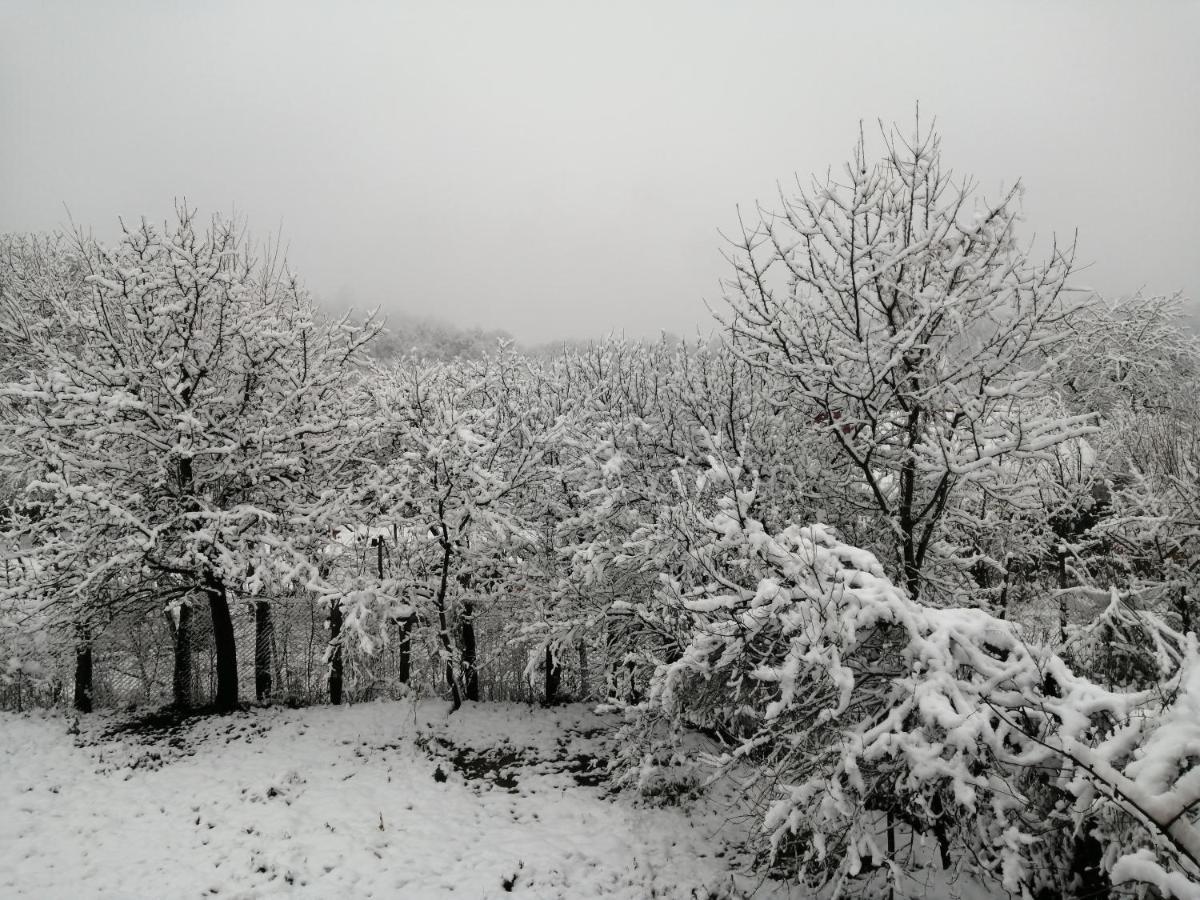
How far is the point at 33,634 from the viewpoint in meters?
10.9

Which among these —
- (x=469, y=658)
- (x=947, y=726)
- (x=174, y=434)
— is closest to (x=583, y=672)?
(x=469, y=658)

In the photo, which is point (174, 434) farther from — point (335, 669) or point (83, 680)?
point (83, 680)

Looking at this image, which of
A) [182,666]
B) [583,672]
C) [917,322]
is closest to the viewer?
[917,322]

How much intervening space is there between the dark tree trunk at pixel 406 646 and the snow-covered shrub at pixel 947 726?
8.08m

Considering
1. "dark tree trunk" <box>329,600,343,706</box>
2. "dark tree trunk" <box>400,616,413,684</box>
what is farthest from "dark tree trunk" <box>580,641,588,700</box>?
"dark tree trunk" <box>329,600,343,706</box>

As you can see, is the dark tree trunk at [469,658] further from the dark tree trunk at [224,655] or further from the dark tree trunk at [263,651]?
the dark tree trunk at [224,655]

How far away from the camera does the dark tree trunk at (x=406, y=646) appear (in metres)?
11.7

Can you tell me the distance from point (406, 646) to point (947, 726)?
11507 millimetres

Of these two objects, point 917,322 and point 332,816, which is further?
point 332,816

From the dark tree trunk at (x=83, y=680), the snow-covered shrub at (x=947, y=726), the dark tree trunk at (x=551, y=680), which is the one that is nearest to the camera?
the snow-covered shrub at (x=947, y=726)

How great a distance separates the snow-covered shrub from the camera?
10.2 feet

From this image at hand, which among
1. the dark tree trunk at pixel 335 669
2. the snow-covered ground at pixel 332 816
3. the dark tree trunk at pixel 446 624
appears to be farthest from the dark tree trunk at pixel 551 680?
the dark tree trunk at pixel 335 669

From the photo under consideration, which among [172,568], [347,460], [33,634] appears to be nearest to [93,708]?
[33,634]

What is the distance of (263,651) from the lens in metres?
13.5
